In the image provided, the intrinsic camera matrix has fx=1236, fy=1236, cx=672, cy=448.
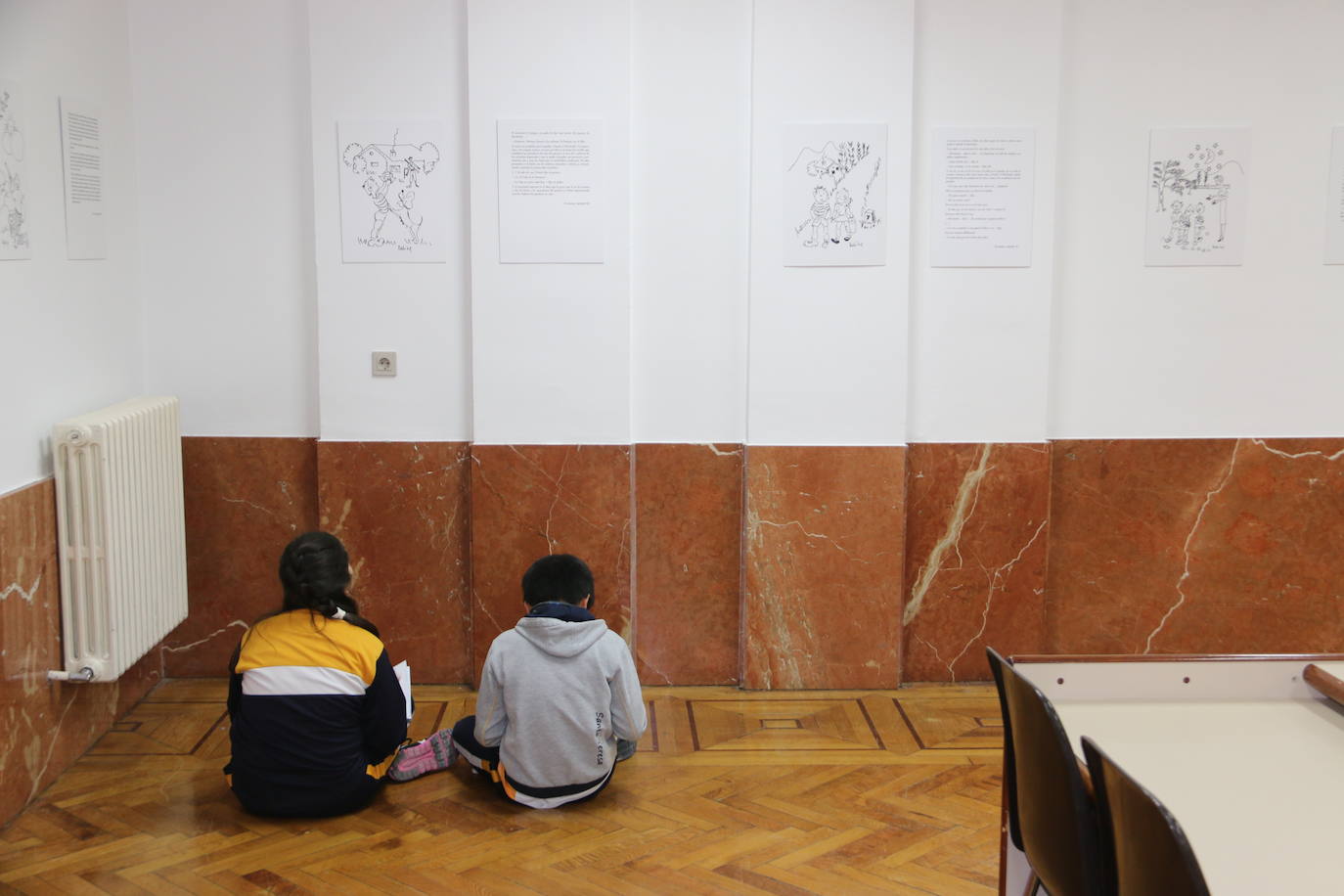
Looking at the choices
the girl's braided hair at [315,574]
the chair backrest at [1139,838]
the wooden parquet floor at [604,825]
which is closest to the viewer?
the chair backrest at [1139,838]

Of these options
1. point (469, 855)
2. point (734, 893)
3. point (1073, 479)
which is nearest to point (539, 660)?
point (469, 855)

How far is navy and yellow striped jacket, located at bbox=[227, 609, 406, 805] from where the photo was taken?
3.24 metres

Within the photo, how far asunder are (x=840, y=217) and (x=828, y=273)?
0.63ft

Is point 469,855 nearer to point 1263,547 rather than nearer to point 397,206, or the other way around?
point 397,206

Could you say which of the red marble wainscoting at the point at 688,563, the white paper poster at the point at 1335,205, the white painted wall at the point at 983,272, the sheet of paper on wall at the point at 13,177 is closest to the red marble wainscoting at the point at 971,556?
the white painted wall at the point at 983,272

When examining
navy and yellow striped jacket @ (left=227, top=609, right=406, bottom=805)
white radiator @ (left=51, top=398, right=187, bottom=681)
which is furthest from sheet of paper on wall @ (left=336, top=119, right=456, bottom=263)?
navy and yellow striped jacket @ (left=227, top=609, right=406, bottom=805)

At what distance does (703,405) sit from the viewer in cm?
432

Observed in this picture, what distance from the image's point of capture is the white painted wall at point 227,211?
165 inches

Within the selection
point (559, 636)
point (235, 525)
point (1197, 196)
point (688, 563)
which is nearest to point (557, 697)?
point (559, 636)

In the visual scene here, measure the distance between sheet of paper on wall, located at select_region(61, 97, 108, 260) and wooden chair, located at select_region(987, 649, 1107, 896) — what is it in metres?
2.97

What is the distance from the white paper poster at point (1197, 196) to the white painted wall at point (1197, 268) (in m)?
0.04

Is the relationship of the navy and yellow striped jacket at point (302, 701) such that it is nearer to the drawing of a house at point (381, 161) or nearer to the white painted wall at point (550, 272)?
the white painted wall at point (550, 272)

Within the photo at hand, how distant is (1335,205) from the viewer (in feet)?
14.3

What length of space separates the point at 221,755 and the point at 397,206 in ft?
6.10
